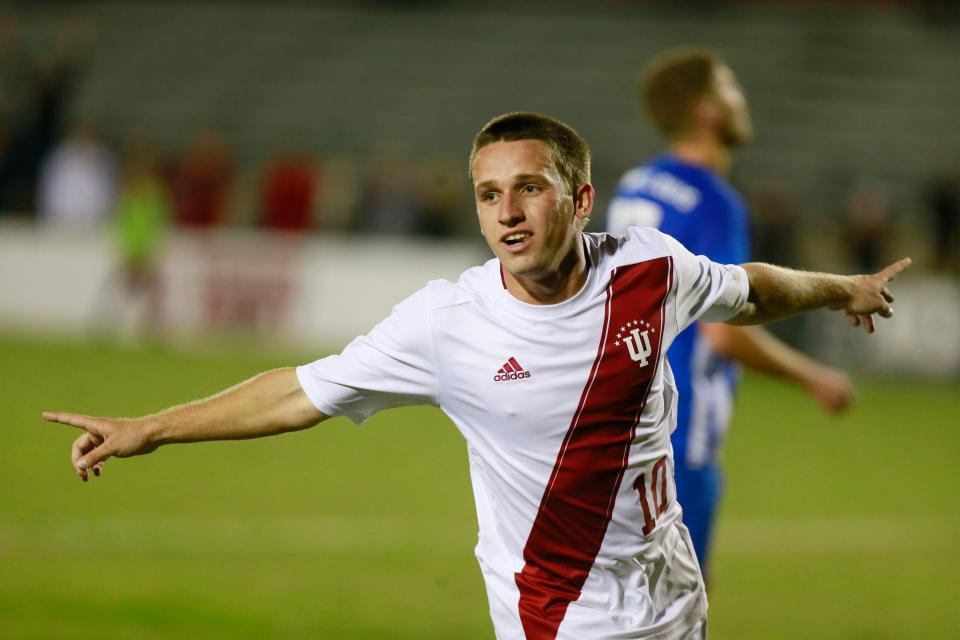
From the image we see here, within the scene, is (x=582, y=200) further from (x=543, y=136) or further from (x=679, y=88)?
(x=679, y=88)

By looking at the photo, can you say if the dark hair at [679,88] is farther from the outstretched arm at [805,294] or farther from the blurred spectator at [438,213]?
the blurred spectator at [438,213]

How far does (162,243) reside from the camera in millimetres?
20547

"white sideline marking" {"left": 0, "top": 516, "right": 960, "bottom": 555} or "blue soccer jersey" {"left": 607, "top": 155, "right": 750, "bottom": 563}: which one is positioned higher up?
"blue soccer jersey" {"left": 607, "top": 155, "right": 750, "bottom": 563}

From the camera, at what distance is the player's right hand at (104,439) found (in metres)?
3.95

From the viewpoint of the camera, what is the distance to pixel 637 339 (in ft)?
13.6

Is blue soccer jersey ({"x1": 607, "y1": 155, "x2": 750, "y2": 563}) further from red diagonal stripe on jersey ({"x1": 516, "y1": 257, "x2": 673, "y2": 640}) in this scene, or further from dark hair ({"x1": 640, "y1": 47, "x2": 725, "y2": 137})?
red diagonal stripe on jersey ({"x1": 516, "y1": 257, "x2": 673, "y2": 640})

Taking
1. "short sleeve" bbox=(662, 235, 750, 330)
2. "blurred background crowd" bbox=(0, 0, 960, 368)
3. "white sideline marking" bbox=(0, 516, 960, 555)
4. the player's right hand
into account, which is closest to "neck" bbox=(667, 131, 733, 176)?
"short sleeve" bbox=(662, 235, 750, 330)

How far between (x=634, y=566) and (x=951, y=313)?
→ 15.1 meters

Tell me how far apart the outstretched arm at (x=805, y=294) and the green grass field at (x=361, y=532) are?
342 centimetres

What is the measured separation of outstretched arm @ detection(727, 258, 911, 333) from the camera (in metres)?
4.47

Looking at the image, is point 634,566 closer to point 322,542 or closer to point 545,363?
point 545,363

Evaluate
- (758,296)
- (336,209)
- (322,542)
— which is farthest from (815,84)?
(758,296)

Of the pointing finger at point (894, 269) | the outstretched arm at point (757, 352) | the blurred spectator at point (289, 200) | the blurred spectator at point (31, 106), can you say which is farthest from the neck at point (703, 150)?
the blurred spectator at point (31, 106)

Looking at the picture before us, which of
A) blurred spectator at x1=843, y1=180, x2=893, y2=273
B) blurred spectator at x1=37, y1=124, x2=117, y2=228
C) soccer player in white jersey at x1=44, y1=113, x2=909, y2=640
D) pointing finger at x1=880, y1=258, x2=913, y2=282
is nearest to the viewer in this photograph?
soccer player in white jersey at x1=44, y1=113, x2=909, y2=640
